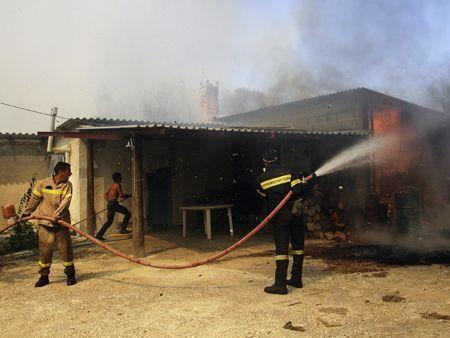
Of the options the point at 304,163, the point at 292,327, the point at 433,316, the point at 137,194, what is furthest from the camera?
the point at 304,163

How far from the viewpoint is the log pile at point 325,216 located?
1000cm

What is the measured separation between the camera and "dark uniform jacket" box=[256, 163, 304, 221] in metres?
5.39

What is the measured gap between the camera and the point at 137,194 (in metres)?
7.86

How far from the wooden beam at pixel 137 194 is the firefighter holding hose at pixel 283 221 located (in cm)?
316

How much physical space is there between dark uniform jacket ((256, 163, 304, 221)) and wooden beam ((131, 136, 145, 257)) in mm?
3165

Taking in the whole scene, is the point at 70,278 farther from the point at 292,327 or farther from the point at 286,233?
the point at 292,327

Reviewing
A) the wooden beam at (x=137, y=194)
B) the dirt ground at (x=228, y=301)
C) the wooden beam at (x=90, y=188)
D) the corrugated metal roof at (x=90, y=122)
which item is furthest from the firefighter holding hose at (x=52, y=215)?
the corrugated metal roof at (x=90, y=122)

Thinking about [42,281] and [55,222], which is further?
[42,281]

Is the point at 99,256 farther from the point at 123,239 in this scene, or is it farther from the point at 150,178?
the point at 150,178

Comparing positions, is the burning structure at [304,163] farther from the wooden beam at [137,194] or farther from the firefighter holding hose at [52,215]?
the firefighter holding hose at [52,215]

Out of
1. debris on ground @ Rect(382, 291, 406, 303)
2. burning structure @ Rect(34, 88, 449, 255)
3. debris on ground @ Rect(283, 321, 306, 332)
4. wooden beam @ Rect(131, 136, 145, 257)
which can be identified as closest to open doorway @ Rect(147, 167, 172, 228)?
burning structure @ Rect(34, 88, 449, 255)

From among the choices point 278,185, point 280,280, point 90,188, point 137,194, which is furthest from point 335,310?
point 90,188

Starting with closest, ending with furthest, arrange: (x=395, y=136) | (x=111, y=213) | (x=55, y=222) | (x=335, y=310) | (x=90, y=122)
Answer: (x=335, y=310)
(x=55, y=222)
(x=111, y=213)
(x=90, y=122)
(x=395, y=136)

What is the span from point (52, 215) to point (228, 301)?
307 centimetres
